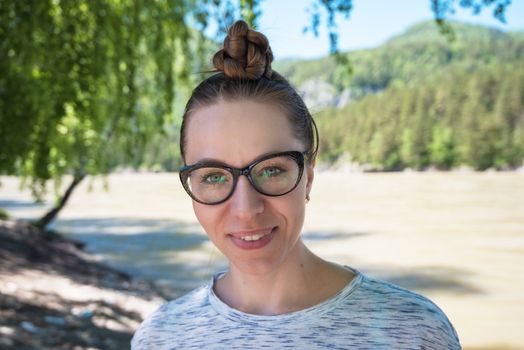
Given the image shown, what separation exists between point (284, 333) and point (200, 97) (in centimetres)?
52

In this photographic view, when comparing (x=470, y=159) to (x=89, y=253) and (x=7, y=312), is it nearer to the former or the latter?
(x=89, y=253)

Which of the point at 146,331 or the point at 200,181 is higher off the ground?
the point at 200,181

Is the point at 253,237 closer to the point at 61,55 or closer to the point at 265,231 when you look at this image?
the point at 265,231

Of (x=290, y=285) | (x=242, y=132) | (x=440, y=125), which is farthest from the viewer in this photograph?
(x=440, y=125)

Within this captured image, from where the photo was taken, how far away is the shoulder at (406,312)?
1123 mm

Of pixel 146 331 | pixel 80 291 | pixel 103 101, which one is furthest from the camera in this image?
pixel 80 291

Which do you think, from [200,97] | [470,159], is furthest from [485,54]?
[200,97]

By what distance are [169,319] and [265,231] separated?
33 cm

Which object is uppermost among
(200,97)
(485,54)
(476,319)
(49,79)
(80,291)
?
(485,54)

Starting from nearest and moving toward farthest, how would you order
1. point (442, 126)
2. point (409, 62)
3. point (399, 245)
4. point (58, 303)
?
point (58, 303) → point (399, 245) → point (442, 126) → point (409, 62)

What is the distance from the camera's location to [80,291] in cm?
795

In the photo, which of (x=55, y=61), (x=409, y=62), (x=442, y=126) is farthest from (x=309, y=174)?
(x=409, y=62)

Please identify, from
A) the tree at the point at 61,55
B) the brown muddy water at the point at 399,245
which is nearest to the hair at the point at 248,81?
the tree at the point at 61,55

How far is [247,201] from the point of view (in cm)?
115
